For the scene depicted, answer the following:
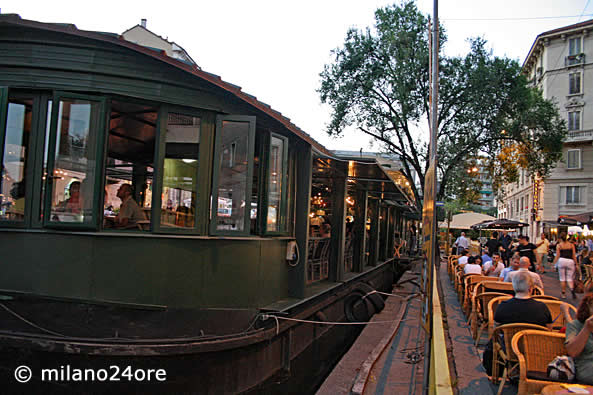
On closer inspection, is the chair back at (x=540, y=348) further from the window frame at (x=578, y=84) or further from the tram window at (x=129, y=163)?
the window frame at (x=578, y=84)

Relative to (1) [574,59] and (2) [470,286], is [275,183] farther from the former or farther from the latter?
(1) [574,59]

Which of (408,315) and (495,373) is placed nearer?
(495,373)

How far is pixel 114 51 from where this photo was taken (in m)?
5.14

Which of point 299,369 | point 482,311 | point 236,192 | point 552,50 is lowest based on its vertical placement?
point 299,369

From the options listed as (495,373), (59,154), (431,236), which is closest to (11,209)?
(59,154)

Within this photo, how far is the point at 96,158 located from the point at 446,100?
2106cm

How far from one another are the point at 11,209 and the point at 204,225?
2166mm

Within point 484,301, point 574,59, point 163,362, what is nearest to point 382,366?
point 484,301

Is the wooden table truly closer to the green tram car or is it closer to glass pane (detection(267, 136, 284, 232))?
the green tram car

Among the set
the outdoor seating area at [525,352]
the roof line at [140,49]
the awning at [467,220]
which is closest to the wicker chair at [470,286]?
the outdoor seating area at [525,352]

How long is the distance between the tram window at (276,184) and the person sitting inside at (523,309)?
3278 mm

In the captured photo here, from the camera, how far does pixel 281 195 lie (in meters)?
7.04

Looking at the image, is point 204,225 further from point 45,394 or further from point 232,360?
point 45,394

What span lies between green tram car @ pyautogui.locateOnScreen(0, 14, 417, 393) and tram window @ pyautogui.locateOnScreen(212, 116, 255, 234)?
0.01 metres
